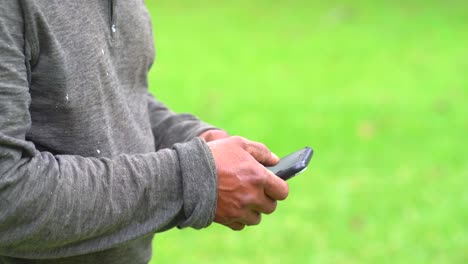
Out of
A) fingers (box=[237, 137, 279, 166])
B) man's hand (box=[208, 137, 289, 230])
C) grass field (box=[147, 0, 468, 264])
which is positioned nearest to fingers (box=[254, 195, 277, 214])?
man's hand (box=[208, 137, 289, 230])

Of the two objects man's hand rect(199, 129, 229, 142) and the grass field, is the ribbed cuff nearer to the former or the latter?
man's hand rect(199, 129, 229, 142)

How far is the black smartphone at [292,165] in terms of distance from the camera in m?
1.80

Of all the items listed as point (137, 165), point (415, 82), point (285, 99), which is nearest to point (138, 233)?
point (137, 165)

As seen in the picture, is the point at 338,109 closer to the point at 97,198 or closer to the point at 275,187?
the point at 275,187

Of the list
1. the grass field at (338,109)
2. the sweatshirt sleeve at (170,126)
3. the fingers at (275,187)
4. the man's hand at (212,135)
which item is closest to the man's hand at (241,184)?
the fingers at (275,187)

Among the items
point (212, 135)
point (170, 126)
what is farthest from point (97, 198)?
point (170, 126)

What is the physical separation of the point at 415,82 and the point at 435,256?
118 inches

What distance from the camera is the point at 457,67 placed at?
7.44m

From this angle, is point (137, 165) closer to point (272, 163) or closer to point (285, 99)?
point (272, 163)

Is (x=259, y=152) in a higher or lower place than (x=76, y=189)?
higher

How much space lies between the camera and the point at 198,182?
167 cm

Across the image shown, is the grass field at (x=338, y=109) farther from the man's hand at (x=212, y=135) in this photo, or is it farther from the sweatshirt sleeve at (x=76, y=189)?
the sweatshirt sleeve at (x=76, y=189)

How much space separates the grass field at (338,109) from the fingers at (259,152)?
8.35 feet

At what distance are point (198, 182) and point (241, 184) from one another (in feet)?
0.33
